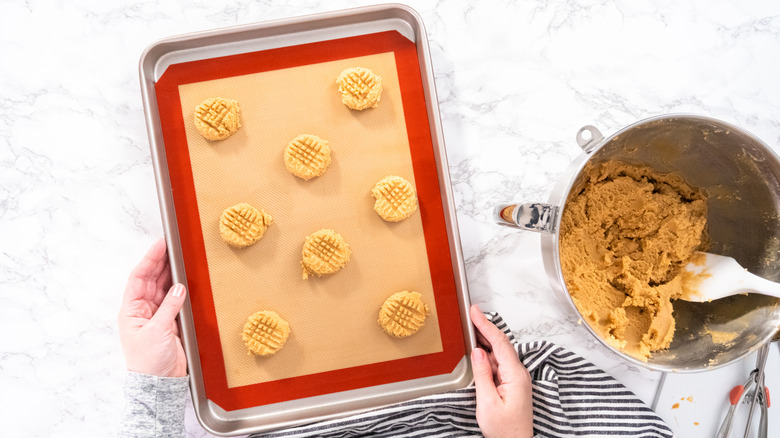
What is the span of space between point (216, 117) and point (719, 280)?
4.05 feet

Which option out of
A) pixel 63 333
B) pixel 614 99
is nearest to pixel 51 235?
pixel 63 333

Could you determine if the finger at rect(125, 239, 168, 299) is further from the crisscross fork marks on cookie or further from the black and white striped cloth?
the crisscross fork marks on cookie

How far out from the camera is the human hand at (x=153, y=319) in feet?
4.11

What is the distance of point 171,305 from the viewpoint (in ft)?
4.13

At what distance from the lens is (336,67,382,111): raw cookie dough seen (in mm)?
1290

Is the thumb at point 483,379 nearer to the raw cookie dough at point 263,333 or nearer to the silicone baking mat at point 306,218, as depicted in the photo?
the silicone baking mat at point 306,218

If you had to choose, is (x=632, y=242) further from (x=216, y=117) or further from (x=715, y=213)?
(x=216, y=117)

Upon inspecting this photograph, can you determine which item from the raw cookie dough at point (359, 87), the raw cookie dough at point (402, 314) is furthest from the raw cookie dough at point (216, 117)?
the raw cookie dough at point (402, 314)

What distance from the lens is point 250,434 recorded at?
1.34m

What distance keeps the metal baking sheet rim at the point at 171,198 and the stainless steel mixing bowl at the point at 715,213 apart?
311 millimetres

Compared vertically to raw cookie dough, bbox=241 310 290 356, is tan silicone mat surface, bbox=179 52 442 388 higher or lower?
higher

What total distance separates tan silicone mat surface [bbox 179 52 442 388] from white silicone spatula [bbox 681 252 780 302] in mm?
617

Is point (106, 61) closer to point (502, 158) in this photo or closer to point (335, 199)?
point (335, 199)

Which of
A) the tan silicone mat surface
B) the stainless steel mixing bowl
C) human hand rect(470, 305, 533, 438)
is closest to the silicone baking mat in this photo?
the tan silicone mat surface
